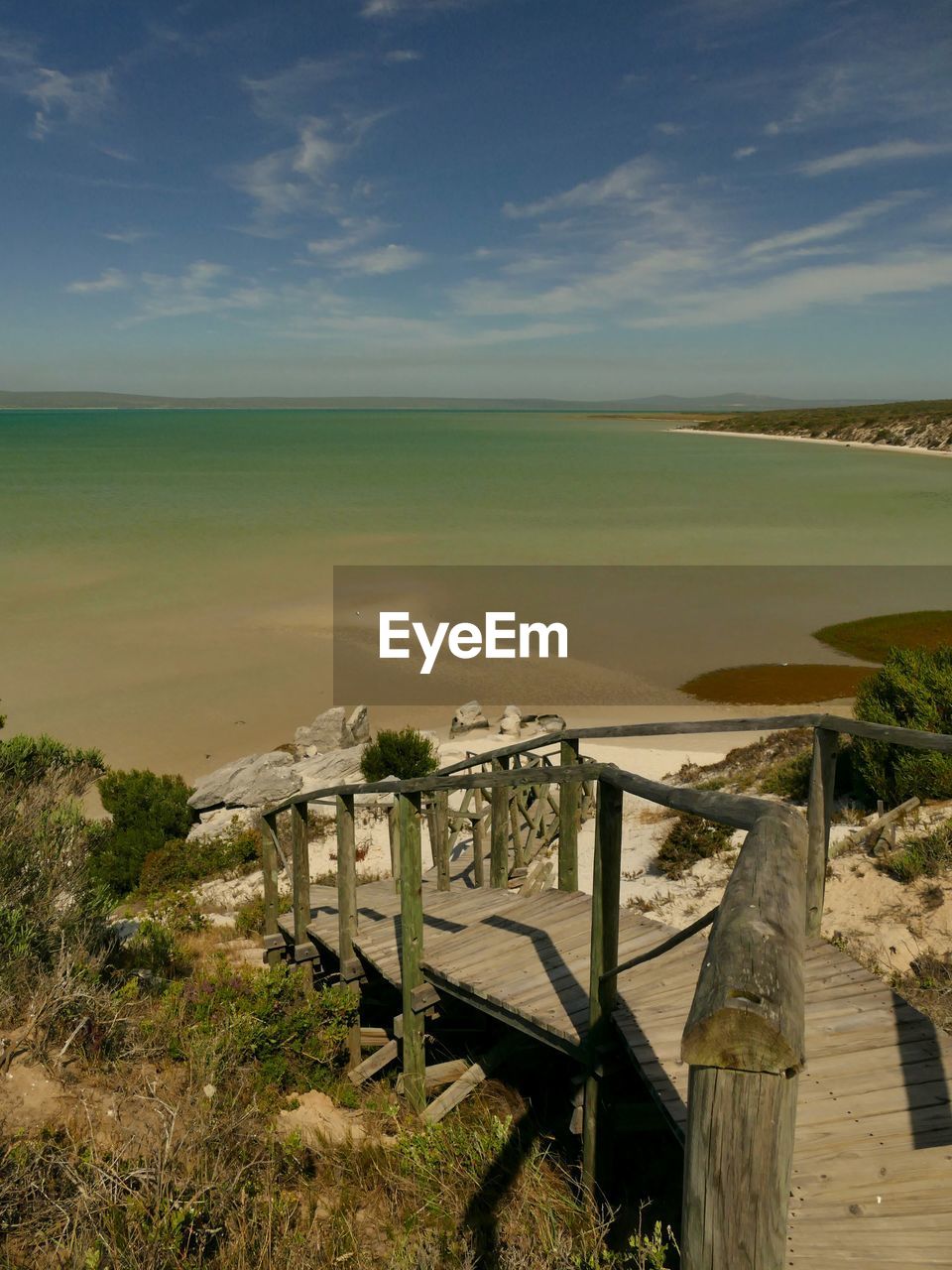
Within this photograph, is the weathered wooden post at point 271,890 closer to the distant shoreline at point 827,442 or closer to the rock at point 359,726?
the rock at point 359,726

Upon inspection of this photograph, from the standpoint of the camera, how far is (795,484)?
6219cm

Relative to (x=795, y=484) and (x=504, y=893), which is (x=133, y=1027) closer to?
(x=504, y=893)

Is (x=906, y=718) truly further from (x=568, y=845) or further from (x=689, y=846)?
Result: (x=568, y=845)

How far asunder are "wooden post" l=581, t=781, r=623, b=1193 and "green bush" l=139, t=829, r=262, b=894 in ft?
31.3

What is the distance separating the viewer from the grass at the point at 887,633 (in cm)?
2228

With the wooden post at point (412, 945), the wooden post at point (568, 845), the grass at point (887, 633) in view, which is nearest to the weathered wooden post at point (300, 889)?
the wooden post at point (412, 945)

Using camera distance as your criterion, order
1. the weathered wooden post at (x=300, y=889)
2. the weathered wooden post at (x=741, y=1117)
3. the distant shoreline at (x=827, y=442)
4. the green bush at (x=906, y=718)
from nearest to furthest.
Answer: the weathered wooden post at (x=741, y=1117) → the weathered wooden post at (x=300, y=889) → the green bush at (x=906, y=718) → the distant shoreline at (x=827, y=442)

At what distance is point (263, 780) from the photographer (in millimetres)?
14539

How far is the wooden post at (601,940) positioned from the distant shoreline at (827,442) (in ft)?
321

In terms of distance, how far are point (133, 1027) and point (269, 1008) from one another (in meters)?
0.77

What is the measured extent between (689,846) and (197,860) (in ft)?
23.7

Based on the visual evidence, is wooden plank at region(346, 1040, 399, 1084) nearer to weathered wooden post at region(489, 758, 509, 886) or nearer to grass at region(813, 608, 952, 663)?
weathered wooden post at region(489, 758, 509, 886)

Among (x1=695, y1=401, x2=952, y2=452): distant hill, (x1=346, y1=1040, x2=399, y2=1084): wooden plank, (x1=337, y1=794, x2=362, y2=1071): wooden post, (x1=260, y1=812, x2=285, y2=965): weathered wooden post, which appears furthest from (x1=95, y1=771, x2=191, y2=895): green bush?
(x1=695, y1=401, x2=952, y2=452): distant hill

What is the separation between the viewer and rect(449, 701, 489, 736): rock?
672 inches
